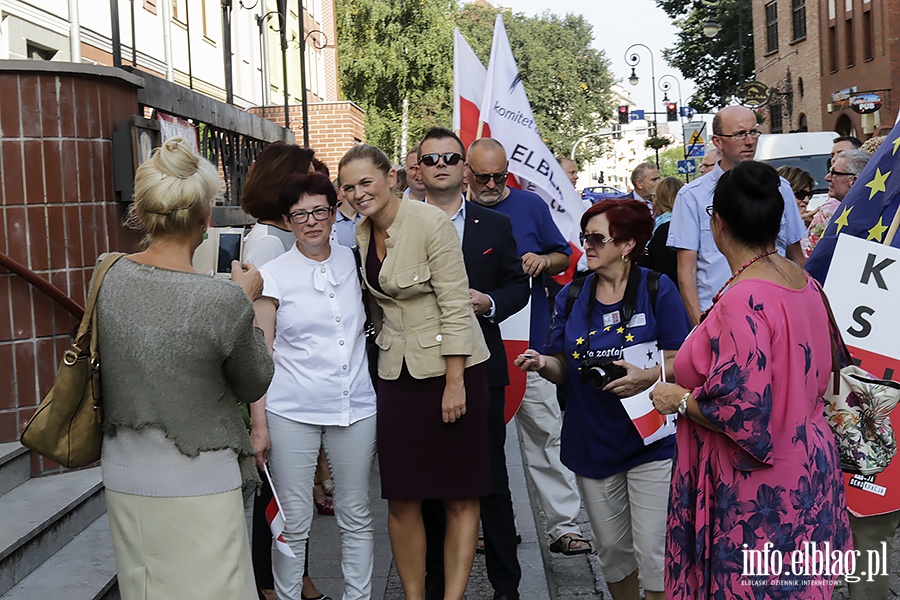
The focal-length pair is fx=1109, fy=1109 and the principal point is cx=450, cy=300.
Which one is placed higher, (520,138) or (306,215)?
(520,138)

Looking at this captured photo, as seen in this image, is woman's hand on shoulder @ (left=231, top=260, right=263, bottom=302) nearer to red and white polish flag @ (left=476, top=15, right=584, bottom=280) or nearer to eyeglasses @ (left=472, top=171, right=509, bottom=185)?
eyeglasses @ (left=472, top=171, right=509, bottom=185)

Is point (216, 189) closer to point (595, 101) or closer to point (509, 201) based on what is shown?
point (509, 201)

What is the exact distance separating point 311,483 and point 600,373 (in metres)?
1.29

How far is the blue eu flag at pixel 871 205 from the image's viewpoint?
179 inches

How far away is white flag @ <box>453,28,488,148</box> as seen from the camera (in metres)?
7.48

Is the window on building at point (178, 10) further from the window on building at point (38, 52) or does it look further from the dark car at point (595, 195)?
the dark car at point (595, 195)

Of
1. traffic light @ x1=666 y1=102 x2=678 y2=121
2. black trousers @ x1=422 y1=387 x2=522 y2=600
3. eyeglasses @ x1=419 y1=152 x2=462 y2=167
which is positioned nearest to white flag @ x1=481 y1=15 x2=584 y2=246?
eyeglasses @ x1=419 y1=152 x2=462 y2=167

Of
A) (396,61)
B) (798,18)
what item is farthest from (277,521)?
(798,18)

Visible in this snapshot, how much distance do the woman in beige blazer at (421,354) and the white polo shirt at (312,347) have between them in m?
0.15

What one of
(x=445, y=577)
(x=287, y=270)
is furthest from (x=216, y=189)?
(x=445, y=577)

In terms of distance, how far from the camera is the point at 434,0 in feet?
119

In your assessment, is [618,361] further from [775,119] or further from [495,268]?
[775,119]

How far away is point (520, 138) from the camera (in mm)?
7082

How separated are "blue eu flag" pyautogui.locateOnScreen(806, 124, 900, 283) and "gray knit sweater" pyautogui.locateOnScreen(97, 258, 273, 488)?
2.53 meters
